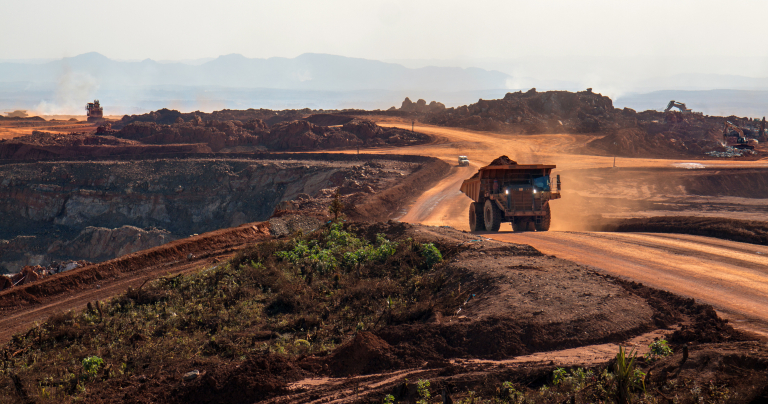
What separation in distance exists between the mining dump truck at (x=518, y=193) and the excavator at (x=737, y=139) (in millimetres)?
37102

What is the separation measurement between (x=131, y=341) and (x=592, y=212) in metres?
23.4

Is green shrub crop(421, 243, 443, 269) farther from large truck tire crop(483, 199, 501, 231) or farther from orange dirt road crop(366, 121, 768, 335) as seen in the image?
large truck tire crop(483, 199, 501, 231)

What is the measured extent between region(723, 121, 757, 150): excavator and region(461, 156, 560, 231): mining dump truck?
122ft

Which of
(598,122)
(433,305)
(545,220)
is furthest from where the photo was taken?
(598,122)

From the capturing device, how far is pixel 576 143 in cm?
4938

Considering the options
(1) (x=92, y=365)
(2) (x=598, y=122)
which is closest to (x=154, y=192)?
(1) (x=92, y=365)

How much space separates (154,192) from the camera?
42375 millimetres

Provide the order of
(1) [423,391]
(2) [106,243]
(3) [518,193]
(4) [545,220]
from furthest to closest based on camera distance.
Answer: (2) [106,243], (4) [545,220], (3) [518,193], (1) [423,391]

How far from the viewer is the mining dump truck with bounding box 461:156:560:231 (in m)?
19.1

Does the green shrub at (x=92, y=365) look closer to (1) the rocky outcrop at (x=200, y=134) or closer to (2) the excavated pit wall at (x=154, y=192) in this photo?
(2) the excavated pit wall at (x=154, y=192)

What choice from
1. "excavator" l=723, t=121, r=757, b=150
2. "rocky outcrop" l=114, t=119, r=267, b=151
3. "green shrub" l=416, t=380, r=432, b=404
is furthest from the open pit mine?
"rocky outcrop" l=114, t=119, r=267, b=151

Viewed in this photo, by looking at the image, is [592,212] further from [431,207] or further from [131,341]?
[131,341]

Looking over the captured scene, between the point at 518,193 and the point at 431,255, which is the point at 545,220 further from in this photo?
the point at 431,255

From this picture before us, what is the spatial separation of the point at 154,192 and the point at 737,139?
52985 mm
